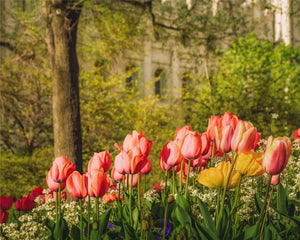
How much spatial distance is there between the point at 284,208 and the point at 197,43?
839 centimetres

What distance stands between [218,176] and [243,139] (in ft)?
0.57

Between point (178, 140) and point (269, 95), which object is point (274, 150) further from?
point (269, 95)

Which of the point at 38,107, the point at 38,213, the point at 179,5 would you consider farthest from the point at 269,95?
the point at 38,213

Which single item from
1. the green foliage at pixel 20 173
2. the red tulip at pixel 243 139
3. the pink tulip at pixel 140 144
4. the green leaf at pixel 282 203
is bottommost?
the green foliage at pixel 20 173

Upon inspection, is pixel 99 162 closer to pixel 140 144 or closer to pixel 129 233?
pixel 140 144

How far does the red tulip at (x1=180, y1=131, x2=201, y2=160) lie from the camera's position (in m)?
1.89

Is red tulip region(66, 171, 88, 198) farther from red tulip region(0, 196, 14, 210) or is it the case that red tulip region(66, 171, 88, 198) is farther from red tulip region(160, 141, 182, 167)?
red tulip region(0, 196, 14, 210)

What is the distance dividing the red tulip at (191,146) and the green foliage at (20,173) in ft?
24.4

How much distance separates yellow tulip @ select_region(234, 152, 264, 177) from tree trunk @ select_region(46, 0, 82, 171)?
17.0 feet

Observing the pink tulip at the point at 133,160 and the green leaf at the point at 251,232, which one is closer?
the green leaf at the point at 251,232

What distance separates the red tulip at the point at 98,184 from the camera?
5.95ft

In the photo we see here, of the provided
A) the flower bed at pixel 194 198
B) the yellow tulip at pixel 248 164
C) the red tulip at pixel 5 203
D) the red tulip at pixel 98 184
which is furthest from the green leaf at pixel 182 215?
the red tulip at pixel 5 203

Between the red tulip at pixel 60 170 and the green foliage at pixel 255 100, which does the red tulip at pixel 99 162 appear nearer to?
the red tulip at pixel 60 170

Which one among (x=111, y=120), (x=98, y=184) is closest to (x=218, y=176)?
(x=98, y=184)
